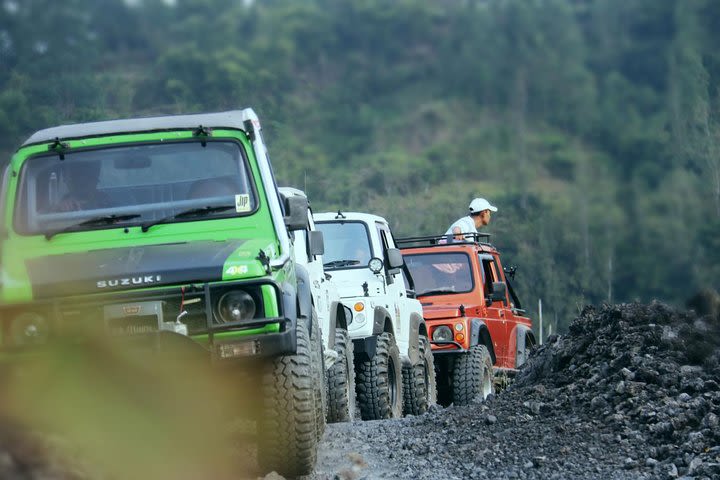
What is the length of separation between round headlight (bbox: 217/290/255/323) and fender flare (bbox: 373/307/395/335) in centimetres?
557

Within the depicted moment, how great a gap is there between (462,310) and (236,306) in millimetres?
8641

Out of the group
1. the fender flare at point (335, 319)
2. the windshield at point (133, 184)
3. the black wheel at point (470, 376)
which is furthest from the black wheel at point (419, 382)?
the windshield at point (133, 184)

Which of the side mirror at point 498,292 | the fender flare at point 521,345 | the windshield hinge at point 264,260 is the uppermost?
the windshield hinge at point 264,260

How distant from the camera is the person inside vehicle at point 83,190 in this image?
8.29m

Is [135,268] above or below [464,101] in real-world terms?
below

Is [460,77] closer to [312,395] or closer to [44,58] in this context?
[44,58]

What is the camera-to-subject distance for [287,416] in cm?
752

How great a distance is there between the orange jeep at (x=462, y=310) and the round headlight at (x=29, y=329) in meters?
8.72

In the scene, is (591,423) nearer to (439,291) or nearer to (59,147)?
(59,147)

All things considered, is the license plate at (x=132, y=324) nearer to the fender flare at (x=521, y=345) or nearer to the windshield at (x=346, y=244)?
the windshield at (x=346, y=244)

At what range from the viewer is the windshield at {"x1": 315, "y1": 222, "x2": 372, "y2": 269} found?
44.1 ft

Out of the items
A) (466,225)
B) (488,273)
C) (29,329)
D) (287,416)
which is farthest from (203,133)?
(466,225)

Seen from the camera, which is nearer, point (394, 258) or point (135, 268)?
point (135, 268)

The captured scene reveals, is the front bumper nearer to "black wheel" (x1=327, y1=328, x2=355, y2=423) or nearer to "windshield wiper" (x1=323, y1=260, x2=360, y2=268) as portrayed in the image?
"black wheel" (x1=327, y1=328, x2=355, y2=423)
